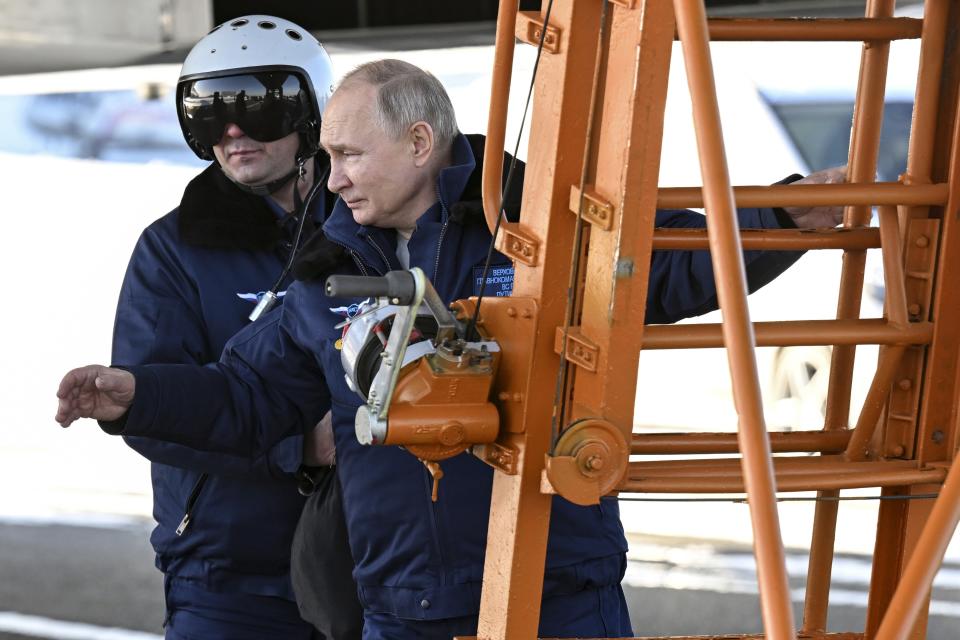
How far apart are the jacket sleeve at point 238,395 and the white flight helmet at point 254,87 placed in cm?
77

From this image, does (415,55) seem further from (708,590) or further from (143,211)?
(708,590)

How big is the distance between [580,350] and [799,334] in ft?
1.05

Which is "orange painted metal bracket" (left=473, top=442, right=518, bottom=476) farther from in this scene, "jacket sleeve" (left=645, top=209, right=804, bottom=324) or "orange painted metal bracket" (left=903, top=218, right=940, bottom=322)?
"orange painted metal bracket" (left=903, top=218, right=940, bottom=322)

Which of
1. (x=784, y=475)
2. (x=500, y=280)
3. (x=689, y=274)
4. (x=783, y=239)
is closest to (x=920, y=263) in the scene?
(x=783, y=239)

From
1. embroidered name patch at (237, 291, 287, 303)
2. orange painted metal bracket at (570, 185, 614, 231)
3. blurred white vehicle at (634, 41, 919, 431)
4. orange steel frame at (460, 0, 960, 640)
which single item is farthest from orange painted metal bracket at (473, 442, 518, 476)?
blurred white vehicle at (634, 41, 919, 431)

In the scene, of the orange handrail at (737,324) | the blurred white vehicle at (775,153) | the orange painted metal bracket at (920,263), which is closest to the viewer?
the orange handrail at (737,324)

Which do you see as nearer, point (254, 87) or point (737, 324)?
point (737, 324)

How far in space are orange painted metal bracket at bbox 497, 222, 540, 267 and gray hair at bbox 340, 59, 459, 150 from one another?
73 centimetres

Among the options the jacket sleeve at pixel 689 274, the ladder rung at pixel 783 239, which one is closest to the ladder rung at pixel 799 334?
the ladder rung at pixel 783 239

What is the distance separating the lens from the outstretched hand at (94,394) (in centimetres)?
273

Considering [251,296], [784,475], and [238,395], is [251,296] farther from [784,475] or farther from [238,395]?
[784,475]

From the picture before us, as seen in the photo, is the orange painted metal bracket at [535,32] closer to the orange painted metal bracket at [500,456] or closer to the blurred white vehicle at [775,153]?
the orange painted metal bracket at [500,456]

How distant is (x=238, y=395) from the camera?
294 centimetres

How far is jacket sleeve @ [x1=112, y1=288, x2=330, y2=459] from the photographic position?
286 centimetres
